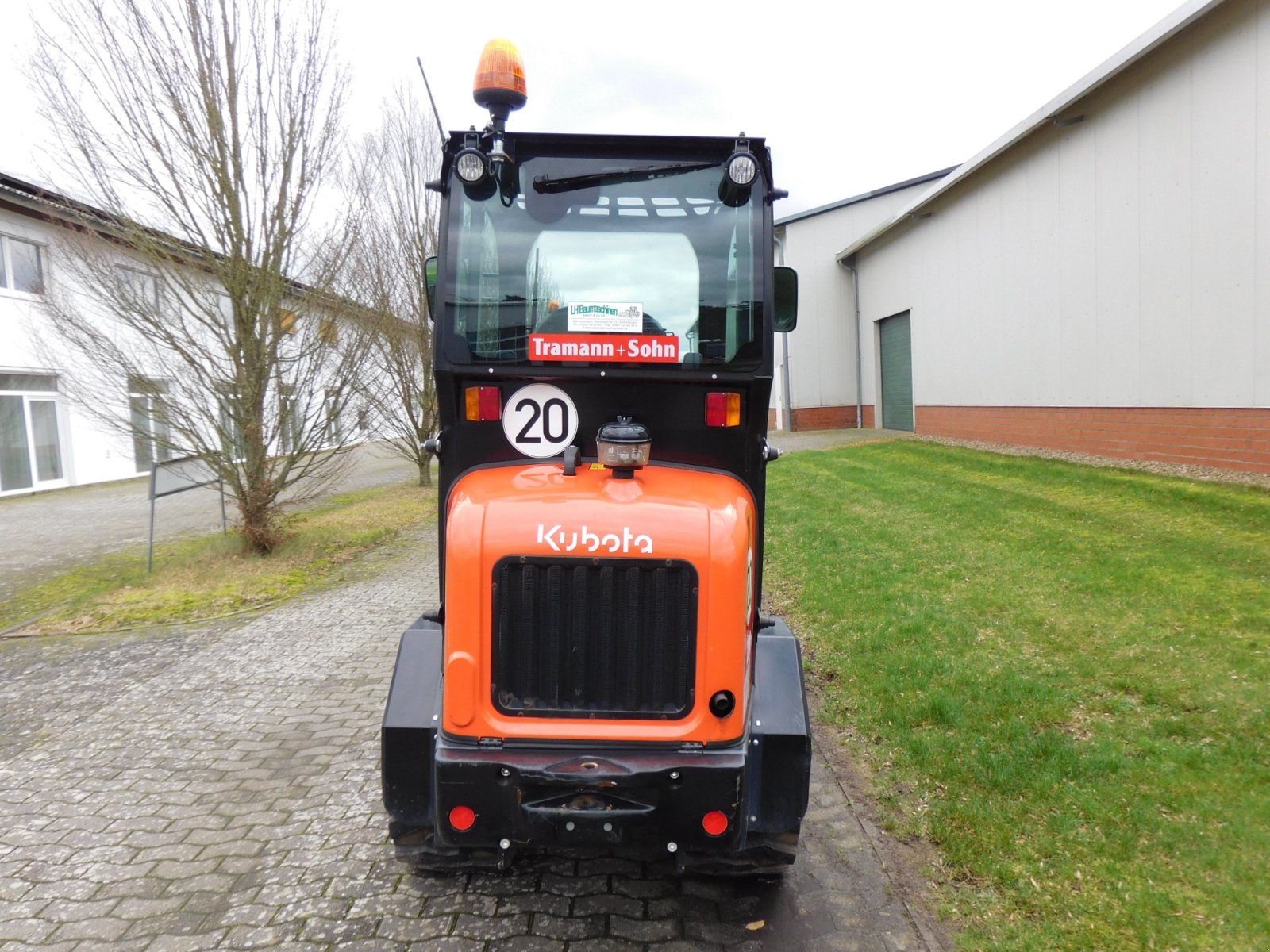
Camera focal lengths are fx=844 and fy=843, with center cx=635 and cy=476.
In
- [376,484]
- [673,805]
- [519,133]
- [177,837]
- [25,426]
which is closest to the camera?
[673,805]

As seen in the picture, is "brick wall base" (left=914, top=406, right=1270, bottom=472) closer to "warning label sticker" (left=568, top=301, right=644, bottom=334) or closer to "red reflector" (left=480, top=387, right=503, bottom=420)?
"warning label sticker" (left=568, top=301, right=644, bottom=334)

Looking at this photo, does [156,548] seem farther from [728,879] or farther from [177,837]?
[728,879]

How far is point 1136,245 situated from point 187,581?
12.7 meters

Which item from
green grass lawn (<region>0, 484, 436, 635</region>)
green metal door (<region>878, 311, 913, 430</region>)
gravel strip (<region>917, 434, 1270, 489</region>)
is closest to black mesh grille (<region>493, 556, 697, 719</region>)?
green grass lawn (<region>0, 484, 436, 635</region>)

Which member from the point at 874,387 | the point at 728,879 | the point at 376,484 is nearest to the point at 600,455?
the point at 728,879

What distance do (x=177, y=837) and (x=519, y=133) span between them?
3474mm

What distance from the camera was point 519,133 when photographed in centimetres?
335

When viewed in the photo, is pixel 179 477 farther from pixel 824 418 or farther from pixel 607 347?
pixel 824 418

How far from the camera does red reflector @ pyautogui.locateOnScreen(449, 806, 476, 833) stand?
9.02 ft

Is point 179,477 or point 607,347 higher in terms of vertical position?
point 607,347

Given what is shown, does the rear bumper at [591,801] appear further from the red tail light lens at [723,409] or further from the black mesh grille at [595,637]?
the red tail light lens at [723,409]

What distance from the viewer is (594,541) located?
2840mm

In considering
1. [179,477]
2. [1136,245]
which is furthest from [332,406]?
[1136,245]

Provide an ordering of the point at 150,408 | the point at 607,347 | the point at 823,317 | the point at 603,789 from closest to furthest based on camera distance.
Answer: the point at 603,789 → the point at 607,347 → the point at 150,408 → the point at 823,317
